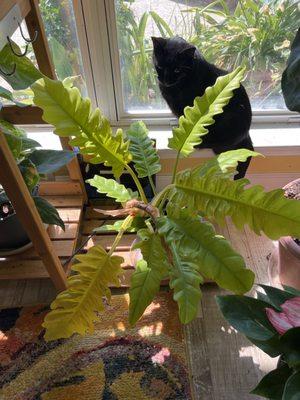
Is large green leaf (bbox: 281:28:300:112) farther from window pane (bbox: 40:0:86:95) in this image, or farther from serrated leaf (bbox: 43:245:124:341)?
window pane (bbox: 40:0:86:95)

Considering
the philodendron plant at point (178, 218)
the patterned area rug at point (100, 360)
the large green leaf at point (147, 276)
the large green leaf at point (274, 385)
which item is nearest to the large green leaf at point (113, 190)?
the philodendron plant at point (178, 218)

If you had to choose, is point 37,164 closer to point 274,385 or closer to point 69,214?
point 69,214

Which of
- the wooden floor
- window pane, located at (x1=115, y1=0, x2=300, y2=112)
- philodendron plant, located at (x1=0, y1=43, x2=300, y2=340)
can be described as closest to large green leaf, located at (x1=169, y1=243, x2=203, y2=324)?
philodendron plant, located at (x1=0, y1=43, x2=300, y2=340)

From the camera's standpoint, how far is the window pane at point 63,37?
1074 millimetres

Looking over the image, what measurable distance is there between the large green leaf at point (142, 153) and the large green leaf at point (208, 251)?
188mm

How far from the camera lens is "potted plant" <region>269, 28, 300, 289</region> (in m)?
0.63

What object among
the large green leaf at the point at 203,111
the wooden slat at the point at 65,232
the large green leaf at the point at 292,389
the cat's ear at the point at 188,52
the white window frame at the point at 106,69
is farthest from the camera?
the wooden slat at the point at 65,232

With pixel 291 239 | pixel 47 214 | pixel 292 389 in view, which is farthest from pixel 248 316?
pixel 47 214

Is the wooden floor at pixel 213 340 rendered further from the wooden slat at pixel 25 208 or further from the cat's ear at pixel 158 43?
the cat's ear at pixel 158 43

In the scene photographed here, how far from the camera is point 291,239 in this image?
0.97m

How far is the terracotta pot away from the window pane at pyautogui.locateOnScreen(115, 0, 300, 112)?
466 mm

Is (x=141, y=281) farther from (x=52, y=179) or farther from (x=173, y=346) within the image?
(x=52, y=179)

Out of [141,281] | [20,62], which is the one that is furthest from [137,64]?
[141,281]

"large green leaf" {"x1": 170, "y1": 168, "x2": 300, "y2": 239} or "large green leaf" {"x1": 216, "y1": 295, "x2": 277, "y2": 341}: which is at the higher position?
"large green leaf" {"x1": 170, "y1": 168, "x2": 300, "y2": 239}
